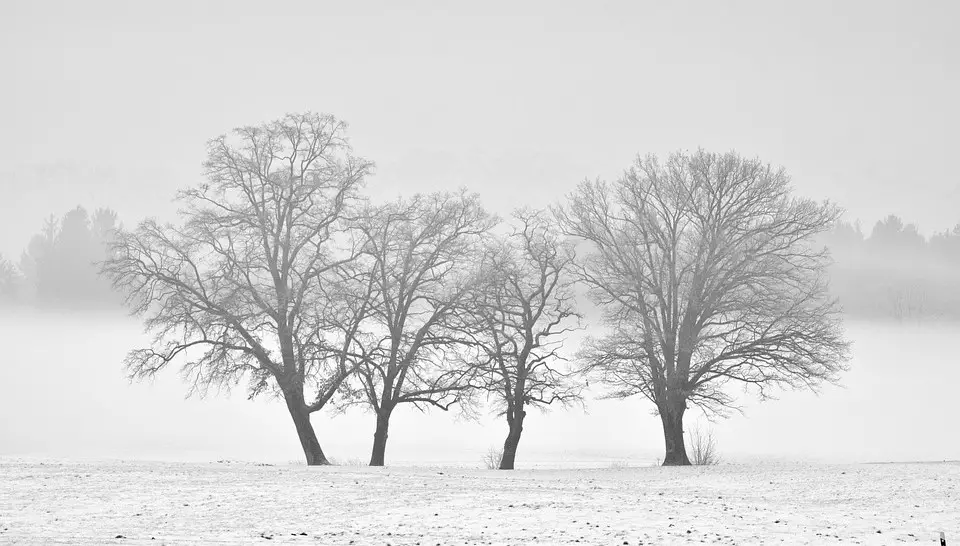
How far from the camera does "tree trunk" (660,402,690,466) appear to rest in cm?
3647

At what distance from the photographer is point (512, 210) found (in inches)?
1539

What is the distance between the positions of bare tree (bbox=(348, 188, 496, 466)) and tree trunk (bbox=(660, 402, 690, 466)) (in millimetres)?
7903

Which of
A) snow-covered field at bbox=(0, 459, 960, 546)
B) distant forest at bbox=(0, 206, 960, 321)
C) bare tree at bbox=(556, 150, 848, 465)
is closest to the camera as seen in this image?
snow-covered field at bbox=(0, 459, 960, 546)

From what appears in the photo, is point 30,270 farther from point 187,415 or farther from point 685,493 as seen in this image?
point 685,493

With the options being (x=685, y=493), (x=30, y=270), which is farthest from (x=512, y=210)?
(x=30, y=270)

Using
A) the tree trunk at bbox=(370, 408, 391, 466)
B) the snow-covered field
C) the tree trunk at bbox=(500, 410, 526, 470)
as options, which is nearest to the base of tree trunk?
the tree trunk at bbox=(370, 408, 391, 466)

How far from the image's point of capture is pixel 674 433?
36719 millimetres

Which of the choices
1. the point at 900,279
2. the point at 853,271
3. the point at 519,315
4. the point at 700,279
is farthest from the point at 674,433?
the point at 900,279


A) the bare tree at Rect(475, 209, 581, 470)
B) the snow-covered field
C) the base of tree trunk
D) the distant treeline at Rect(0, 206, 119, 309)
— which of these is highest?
the distant treeline at Rect(0, 206, 119, 309)

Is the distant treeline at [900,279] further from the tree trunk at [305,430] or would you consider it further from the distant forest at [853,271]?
the tree trunk at [305,430]

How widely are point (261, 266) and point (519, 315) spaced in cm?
986

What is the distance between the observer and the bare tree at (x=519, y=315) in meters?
35.9

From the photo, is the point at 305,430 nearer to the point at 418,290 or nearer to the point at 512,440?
the point at 418,290

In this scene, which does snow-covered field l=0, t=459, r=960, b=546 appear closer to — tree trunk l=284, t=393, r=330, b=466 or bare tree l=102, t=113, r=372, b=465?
tree trunk l=284, t=393, r=330, b=466
